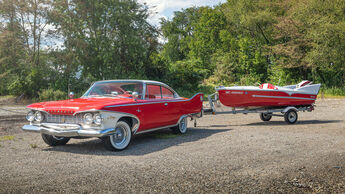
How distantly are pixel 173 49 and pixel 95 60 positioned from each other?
1330 inches

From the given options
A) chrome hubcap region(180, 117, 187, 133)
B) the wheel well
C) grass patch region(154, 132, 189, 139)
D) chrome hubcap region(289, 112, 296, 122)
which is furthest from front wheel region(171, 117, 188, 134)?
chrome hubcap region(289, 112, 296, 122)

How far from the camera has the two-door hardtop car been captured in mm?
6797

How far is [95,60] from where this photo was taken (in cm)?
2819

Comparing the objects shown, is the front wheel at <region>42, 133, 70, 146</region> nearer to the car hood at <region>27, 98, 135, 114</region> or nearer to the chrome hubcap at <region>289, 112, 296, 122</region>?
the car hood at <region>27, 98, 135, 114</region>

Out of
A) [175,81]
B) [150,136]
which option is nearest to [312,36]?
[175,81]

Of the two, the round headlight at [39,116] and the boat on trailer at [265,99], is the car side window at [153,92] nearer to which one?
the round headlight at [39,116]

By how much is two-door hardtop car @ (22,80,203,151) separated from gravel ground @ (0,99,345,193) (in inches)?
17.1

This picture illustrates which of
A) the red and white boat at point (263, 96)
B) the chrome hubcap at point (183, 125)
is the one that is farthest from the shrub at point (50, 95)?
the chrome hubcap at point (183, 125)

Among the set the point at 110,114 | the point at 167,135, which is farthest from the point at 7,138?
the point at 167,135

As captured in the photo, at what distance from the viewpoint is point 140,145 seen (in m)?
8.03

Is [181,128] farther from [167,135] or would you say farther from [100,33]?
[100,33]

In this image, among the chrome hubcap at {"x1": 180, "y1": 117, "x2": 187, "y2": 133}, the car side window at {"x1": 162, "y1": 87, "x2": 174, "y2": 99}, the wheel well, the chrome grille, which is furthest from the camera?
the chrome hubcap at {"x1": 180, "y1": 117, "x2": 187, "y2": 133}

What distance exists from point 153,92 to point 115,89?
41.5 inches

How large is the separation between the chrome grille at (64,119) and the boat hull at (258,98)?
6508 mm
